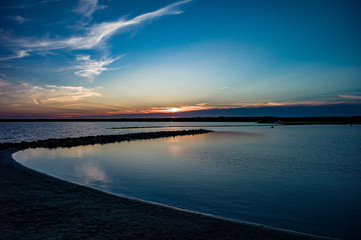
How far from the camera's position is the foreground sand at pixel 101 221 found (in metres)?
5.97

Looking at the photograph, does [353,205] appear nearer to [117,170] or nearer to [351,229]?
[351,229]

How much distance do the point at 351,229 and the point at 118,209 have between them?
24.2ft

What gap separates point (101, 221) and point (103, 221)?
0.19 ft

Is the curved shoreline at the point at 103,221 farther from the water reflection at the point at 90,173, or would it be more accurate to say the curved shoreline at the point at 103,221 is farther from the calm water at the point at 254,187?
the water reflection at the point at 90,173

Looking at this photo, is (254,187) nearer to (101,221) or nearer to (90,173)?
(101,221)

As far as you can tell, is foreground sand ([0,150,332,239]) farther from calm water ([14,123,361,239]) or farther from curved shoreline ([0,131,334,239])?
calm water ([14,123,361,239])

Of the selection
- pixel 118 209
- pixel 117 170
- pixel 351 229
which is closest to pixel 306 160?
pixel 351 229

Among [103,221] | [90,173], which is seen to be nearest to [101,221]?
[103,221]

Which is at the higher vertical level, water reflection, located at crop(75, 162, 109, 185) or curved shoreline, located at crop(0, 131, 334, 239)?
curved shoreline, located at crop(0, 131, 334, 239)

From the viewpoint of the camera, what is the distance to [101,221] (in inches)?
268

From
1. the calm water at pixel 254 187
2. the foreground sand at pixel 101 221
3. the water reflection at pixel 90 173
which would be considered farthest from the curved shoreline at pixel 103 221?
the water reflection at pixel 90 173

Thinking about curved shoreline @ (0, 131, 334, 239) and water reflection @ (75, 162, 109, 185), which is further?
water reflection @ (75, 162, 109, 185)

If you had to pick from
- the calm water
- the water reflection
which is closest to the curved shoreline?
the calm water

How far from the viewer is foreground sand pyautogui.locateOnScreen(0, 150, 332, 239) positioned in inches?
235
